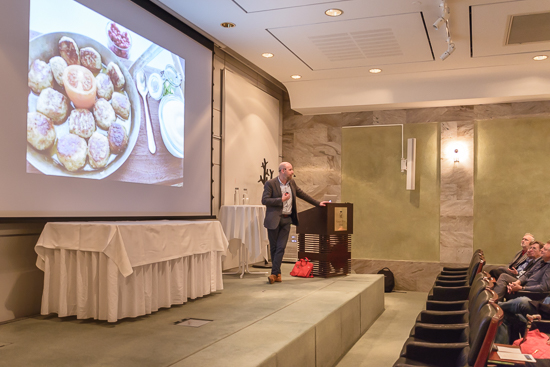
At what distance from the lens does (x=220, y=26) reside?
6.45 meters

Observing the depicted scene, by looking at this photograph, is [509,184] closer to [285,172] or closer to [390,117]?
[390,117]

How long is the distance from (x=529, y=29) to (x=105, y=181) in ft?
17.8

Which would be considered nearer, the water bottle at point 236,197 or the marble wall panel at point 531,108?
the water bottle at point 236,197

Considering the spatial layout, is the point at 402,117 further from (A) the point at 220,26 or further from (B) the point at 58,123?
(B) the point at 58,123

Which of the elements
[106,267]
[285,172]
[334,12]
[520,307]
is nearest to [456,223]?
[285,172]

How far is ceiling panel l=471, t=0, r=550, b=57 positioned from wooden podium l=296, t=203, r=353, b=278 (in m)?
2.87

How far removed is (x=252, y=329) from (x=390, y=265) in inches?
237

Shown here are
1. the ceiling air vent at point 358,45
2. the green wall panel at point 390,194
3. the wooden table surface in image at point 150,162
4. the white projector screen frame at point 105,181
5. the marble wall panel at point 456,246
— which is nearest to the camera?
the white projector screen frame at point 105,181

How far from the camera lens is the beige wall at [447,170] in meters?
8.73

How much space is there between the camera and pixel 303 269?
7.01m

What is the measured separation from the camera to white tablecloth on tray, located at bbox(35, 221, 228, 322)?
3994 mm

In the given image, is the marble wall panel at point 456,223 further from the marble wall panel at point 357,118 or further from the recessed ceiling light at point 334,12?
the recessed ceiling light at point 334,12

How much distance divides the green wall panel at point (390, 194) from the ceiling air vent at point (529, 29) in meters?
2.68

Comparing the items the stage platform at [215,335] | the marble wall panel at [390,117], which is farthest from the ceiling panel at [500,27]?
the stage platform at [215,335]
